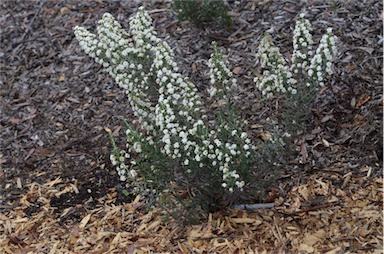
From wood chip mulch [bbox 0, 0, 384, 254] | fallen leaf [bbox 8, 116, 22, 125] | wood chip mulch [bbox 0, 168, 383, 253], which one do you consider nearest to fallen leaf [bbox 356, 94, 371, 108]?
wood chip mulch [bbox 0, 0, 384, 254]

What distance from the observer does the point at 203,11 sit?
16.3ft

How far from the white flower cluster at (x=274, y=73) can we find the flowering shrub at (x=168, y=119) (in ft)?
0.65

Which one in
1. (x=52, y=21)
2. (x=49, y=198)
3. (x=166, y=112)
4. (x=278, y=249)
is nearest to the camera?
(x=166, y=112)

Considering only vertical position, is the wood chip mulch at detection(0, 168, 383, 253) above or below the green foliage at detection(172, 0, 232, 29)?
below

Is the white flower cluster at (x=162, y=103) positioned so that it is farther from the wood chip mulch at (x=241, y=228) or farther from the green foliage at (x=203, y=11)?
the green foliage at (x=203, y=11)

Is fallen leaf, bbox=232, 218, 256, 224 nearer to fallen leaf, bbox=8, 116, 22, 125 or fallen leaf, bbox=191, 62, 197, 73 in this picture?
fallen leaf, bbox=191, 62, 197, 73

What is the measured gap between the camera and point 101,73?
5043mm

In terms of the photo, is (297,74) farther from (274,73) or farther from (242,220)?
(242,220)

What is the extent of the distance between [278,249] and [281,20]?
225 cm

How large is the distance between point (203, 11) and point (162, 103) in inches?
82.5

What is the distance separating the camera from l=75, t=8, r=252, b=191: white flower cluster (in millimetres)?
3111

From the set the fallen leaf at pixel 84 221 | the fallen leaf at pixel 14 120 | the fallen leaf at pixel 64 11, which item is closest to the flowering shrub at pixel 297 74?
the fallen leaf at pixel 84 221

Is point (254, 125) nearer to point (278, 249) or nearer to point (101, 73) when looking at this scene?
point (278, 249)

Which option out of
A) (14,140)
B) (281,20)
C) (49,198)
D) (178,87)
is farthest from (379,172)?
(14,140)
